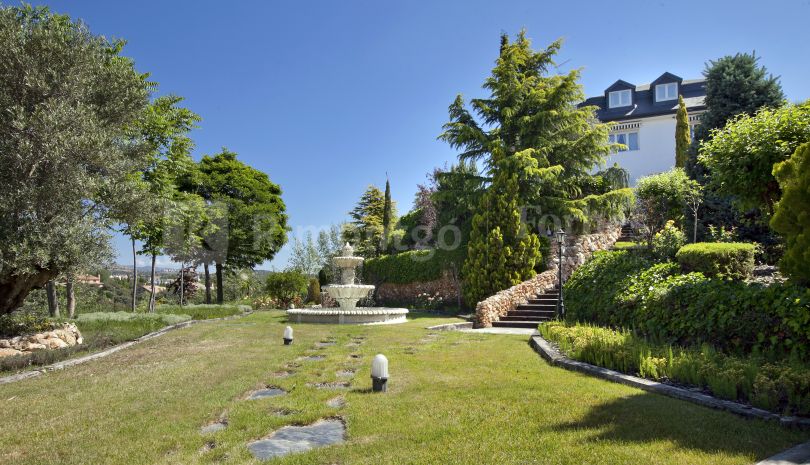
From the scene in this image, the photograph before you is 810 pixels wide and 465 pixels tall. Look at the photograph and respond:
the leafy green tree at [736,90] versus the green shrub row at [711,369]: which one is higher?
the leafy green tree at [736,90]

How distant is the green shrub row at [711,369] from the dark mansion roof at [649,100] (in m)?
29.3

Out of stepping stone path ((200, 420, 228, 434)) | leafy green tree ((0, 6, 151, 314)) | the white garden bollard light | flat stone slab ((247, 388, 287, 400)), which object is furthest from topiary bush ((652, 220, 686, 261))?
leafy green tree ((0, 6, 151, 314))

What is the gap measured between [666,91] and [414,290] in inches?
973

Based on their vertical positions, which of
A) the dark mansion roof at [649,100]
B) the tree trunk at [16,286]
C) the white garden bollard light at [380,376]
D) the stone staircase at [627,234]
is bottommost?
the white garden bollard light at [380,376]

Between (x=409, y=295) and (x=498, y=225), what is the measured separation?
7660 millimetres

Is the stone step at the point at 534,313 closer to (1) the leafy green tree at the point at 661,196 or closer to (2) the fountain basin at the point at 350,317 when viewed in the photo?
(2) the fountain basin at the point at 350,317

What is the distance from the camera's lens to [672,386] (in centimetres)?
610

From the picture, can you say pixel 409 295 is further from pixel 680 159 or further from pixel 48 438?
pixel 48 438

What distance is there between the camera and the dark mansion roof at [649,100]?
110 ft

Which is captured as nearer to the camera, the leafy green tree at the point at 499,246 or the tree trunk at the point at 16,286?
the tree trunk at the point at 16,286

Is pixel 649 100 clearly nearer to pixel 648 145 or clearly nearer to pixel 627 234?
pixel 648 145

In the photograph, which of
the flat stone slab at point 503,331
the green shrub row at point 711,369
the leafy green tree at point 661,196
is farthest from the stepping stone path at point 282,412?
the leafy green tree at point 661,196

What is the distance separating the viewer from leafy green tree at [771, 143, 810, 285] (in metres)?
5.76

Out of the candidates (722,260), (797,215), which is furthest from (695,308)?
(722,260)
